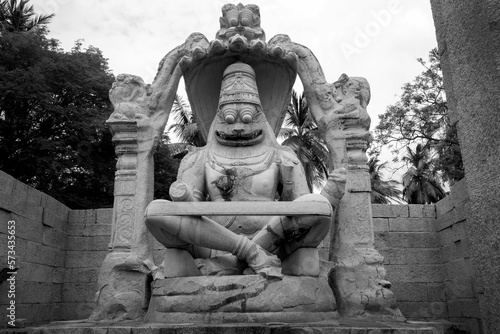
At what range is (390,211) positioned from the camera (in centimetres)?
661

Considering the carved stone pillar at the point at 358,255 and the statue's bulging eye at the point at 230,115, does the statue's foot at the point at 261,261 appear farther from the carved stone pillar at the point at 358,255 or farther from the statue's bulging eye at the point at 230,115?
the statue's bulging eye at the point at 230,115

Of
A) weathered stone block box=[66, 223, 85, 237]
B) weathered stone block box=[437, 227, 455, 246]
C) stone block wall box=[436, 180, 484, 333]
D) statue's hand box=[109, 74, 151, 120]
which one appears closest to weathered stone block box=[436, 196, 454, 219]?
stone block wall box=[436, 180, 484, 333]

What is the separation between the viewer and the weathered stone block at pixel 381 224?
652 centimetres

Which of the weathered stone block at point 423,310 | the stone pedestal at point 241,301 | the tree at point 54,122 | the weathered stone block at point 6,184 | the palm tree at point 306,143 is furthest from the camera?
the palm tree at point 306,143

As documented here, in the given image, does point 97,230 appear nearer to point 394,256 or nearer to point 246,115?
point 246,115

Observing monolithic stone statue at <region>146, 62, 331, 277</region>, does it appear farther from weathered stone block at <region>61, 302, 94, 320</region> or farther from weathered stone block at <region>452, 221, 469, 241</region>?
weathered stone block at <region>61, 302, 94, 320</region>

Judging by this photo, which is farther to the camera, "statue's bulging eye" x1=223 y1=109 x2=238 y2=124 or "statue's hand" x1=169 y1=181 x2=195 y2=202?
"statue's bulging eye" x1=223 y1=109 x2=238 y2=124

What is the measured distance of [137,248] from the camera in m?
4.70

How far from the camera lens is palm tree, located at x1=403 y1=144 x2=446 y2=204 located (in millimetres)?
23969

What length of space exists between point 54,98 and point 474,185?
13.7 metres

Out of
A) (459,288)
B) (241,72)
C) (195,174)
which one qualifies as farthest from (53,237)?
(459,288)

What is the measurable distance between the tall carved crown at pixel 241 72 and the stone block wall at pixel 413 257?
2378 millimetres

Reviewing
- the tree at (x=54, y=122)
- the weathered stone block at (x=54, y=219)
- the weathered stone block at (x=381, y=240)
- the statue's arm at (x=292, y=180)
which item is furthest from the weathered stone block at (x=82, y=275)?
the tree at (x=54, y=122)

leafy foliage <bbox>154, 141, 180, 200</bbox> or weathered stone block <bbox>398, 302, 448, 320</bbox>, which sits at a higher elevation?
leafy foliage <bbox>154, 141, 180, 200</bbox>
